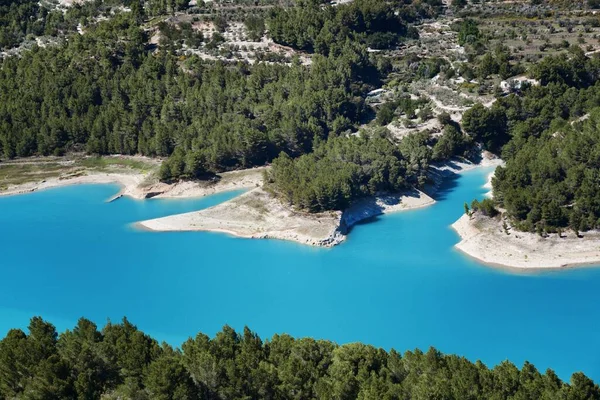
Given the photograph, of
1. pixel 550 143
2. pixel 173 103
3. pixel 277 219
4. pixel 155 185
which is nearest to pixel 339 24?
pixel 173 103

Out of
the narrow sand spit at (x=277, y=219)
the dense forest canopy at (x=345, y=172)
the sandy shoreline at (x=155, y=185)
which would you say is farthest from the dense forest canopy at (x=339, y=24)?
the narrow sand spit at (x=277, y=219)

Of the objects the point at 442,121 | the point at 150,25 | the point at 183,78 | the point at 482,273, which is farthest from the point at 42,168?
the point at 482,273

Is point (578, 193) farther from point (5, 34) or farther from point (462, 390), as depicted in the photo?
point (5, 34)

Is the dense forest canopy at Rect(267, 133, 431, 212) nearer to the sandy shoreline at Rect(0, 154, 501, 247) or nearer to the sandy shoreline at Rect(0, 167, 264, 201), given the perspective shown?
the sandy shoreline at Rect(0, 154, 501, 247)

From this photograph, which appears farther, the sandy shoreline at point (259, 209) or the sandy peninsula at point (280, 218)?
the sandy shoreline at point (259, 209)

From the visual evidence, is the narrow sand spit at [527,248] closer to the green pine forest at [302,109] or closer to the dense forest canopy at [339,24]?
the green pine forest at [302,109]

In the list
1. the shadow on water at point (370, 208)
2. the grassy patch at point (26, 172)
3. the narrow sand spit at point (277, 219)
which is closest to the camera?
the narrow sand spit at point (277, 219)

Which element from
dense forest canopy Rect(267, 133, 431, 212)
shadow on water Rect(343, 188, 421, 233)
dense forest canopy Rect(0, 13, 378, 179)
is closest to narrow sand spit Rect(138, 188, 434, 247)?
shadow on water Rect(343, 188, 421, 233)
